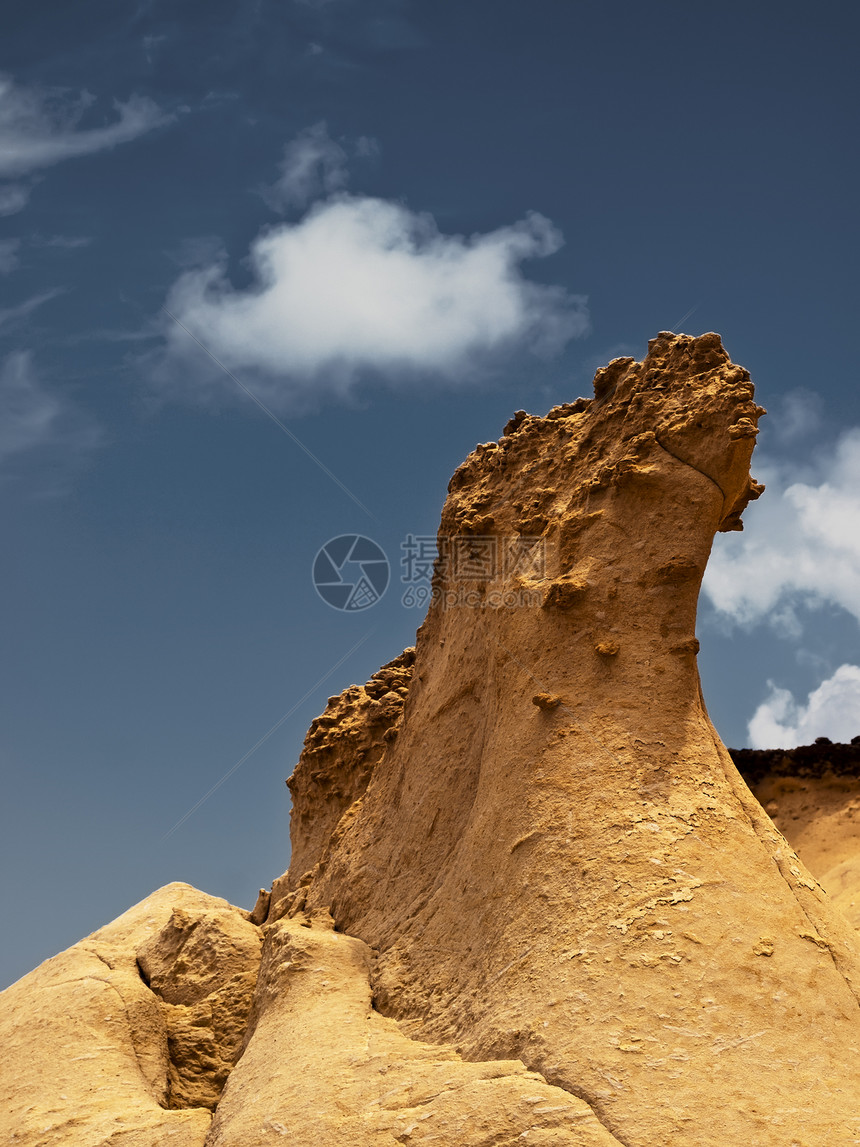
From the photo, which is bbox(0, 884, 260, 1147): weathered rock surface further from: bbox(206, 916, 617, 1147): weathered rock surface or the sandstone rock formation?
bbox(206, 916, 617, 1147): weathered rock surface

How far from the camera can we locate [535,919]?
16.9 feet

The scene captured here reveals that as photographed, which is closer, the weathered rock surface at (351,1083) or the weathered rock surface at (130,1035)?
the weathered rock surface at (351,1083)

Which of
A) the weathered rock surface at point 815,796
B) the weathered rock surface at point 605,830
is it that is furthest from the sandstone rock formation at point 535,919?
the weathered rock surface at point 815,796

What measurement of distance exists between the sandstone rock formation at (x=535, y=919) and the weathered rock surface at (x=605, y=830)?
0.02 m

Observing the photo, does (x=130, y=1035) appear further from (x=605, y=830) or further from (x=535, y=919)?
(x=605, y=830)

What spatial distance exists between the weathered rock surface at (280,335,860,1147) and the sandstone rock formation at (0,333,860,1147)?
2 cm

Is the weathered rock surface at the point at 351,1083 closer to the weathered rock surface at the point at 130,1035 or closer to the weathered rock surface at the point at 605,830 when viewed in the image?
the weathered rock surface at the point at 605,830

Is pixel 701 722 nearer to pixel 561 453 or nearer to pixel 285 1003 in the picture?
pixel 561 453

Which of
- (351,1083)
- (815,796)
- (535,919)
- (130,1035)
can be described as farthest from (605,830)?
(815,796)

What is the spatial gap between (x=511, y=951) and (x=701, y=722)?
1703 mm

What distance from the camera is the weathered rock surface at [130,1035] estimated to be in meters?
5.83

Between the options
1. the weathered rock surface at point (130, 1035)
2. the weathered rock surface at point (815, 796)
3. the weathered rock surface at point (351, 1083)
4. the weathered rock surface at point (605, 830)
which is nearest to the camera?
the weathered rock surface at point (351, 1083)

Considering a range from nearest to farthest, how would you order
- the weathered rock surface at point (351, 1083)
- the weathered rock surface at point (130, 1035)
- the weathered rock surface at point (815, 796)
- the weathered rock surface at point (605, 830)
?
1. the weathered rock surface at point (351, 1083)
2. the weathered rock surface at point (605, 830)
3. the weathered rock surface at point (130, 1035)
4. the weathered rock surface at point (815, 796)

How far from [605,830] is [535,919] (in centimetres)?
59
